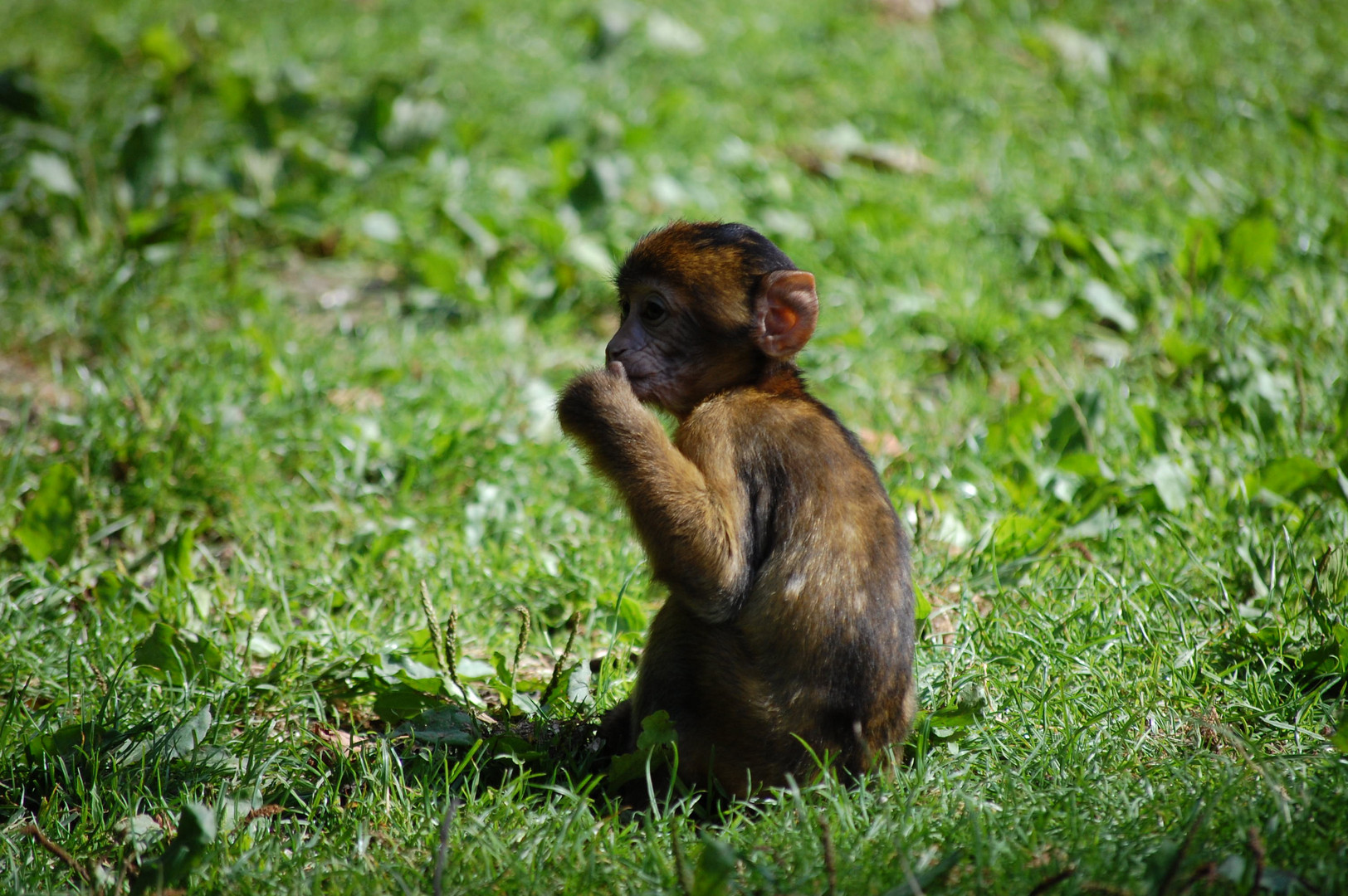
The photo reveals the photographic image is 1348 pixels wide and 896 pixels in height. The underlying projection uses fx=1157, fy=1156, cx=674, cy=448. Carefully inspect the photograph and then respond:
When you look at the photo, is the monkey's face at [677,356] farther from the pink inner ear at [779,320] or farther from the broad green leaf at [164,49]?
the broad green leaf at [164,49]

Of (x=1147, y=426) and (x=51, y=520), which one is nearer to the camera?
(x=51, y=520)

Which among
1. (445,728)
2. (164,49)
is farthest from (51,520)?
(164,49)

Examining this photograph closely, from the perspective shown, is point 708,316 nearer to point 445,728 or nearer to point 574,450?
point 445,728

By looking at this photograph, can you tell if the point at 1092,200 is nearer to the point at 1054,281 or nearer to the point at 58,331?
the point at 1054,281

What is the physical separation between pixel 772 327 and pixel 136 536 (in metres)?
2.62

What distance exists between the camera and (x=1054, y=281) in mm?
6582

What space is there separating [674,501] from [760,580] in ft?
1.09

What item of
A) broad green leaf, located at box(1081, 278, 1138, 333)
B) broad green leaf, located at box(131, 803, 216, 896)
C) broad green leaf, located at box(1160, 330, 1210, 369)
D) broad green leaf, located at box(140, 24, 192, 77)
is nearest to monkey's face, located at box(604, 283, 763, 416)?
broad green leaf, located at box(131, 803, 216, 896)

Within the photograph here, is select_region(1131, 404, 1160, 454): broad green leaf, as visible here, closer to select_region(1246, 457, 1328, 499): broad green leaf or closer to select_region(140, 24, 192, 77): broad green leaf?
select_region(1246, 457, 1328, 499): broad green leaf

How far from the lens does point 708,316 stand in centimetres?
349

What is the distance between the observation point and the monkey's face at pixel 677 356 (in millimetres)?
3514

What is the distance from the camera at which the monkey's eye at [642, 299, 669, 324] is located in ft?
11.7

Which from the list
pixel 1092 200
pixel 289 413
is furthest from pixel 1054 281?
pixel 289 413

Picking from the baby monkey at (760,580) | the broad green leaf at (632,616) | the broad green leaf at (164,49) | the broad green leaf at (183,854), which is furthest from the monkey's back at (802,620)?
the broad green leaf at (164,49)
